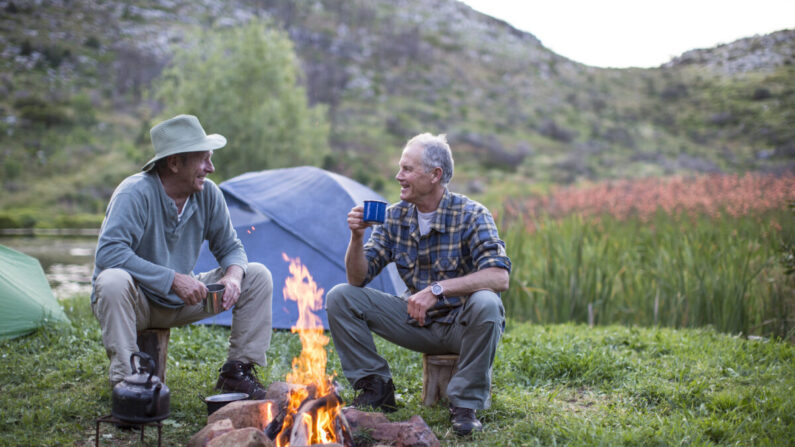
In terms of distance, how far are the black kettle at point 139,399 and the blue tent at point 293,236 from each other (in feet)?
9.11

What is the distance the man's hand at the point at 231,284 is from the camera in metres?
3.32

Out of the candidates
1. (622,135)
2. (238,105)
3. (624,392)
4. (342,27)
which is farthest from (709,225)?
(342,27)

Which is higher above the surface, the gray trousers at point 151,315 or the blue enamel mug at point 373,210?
the blue enamel mug at point 373,210

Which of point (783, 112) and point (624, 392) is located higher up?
point (783, 112)

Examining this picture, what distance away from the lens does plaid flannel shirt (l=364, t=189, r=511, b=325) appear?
3.32 metres

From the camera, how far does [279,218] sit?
18.0ft

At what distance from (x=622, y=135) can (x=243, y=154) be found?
947 inches

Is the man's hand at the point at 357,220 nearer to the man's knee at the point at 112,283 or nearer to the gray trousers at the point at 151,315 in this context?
the gray trousers at the point at 151,315

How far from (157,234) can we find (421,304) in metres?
1.50

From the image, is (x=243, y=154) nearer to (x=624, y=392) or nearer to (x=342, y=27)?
(x=624, y=392)

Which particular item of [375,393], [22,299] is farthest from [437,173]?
[22,299]

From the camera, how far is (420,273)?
3512 millimetres

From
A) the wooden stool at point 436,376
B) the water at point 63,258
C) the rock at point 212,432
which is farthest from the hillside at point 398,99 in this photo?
the rock at point 212,432

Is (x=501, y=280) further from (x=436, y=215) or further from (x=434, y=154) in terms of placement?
(x=434, y=154)
